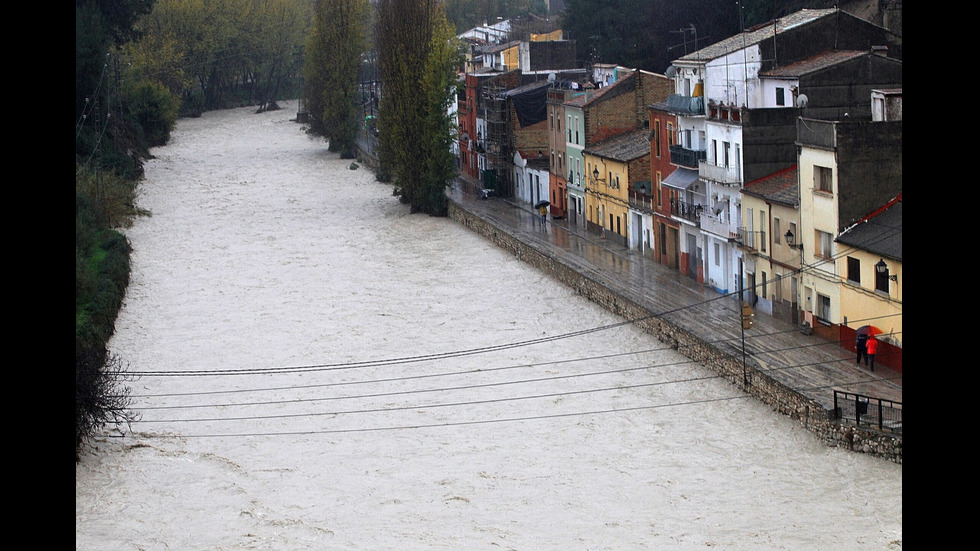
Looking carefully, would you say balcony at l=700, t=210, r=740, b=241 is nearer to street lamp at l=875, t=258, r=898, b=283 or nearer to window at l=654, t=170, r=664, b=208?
window at l=654, t=170, r=664, b=208

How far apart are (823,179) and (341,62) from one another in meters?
51.0

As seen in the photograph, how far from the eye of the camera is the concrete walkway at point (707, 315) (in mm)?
22141

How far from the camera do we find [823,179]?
2597 cm

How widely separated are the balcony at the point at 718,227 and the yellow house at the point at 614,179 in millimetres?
6447

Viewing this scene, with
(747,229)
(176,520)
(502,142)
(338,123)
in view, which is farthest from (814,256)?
(338,123)

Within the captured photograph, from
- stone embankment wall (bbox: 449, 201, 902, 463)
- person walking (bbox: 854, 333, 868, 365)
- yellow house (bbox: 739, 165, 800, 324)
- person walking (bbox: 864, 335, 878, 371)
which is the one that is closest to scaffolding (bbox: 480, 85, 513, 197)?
stone embankment wall (bbox: 449, 201, 902, 463)

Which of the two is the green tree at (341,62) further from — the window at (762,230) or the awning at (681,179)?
the window at (762,230)

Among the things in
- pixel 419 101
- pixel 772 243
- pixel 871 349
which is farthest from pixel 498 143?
pixel 871 349

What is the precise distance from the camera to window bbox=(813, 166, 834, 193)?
2562cm

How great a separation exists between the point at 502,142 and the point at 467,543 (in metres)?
37.4

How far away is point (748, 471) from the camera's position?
1994cm

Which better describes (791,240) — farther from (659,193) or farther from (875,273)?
(659,193)

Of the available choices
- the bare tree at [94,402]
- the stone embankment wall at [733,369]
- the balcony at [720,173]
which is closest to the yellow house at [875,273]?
the stone embankment wall at [733,369]

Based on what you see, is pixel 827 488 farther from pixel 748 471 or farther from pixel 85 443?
pixel 85 443
